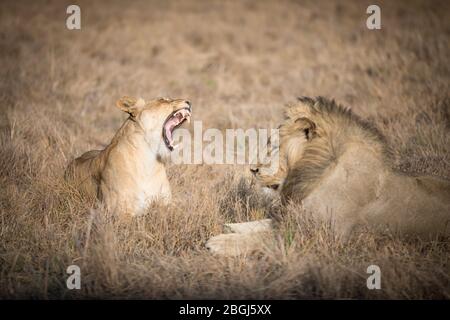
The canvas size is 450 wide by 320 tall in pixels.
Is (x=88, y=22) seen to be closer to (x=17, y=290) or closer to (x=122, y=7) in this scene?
(x=122, y=7)

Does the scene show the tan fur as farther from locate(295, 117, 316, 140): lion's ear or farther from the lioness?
the lioness

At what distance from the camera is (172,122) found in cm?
537

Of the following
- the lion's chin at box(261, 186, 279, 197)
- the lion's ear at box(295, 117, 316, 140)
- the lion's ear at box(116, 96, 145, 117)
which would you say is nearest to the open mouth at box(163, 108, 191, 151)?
the lion's ear at box(116, 96, 145, 117)

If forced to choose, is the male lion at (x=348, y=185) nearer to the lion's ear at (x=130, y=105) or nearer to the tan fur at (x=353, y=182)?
the tan fur at (x=353, y=182)

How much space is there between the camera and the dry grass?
3.97 m

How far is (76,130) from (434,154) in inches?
178

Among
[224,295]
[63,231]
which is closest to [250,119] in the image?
[63,231]

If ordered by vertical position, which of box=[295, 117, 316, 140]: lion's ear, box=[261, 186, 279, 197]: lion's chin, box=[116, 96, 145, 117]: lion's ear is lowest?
box=[261, 186, 279, 197]: lion's chin

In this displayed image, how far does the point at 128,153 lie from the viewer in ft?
16.9

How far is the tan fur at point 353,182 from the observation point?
4.19 metres

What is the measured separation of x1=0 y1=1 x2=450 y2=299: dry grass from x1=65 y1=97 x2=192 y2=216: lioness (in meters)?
0.26

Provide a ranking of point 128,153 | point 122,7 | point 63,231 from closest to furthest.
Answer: point 63,231 < point 128,153 < point 122,7

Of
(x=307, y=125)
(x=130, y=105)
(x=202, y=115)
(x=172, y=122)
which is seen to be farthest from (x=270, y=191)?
(x=202, y=115)

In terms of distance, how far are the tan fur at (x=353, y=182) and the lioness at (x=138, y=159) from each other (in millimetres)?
1279
